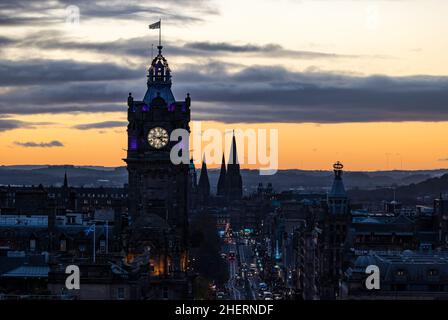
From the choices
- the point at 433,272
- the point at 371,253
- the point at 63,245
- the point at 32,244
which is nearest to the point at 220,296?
the point at 63,245

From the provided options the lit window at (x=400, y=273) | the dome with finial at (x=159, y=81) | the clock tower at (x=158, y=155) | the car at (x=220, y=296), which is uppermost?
the dome with finial at (x=159, y=81)

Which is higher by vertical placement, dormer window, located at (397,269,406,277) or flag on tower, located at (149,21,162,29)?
flag on tower, located at (149,21,162,29)

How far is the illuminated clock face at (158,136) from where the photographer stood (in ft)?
534

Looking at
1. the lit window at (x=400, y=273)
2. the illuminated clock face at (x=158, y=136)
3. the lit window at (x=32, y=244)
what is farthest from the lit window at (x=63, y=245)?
the lit window at (x=400, y=273)

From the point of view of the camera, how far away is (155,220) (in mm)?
146250

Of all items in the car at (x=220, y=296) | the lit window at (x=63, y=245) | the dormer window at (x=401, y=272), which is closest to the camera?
the dormer window at (x=401, y=272)

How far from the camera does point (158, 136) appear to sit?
534 ft

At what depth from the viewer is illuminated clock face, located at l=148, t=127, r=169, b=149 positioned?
6412 inches

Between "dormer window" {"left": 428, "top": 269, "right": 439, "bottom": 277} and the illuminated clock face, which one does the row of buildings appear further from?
the illuminated clock face

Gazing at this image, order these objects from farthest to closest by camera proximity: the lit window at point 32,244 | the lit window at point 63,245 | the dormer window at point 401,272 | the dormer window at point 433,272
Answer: the lit window at point 32,244
the lit window at point 63,245
the dormer window at point 401,272
the dormer window at point 433,272

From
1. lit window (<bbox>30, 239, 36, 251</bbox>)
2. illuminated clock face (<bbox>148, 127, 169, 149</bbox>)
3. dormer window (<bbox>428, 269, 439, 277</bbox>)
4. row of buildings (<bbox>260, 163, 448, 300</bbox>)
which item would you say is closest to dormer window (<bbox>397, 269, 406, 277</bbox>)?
row of buildings (<bbox>260, 163, 448, 300</bbox>)

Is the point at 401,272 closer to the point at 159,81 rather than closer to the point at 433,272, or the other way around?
the point at 433,272

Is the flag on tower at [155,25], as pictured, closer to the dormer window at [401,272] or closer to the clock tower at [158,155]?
the clock tower at [158,155]
